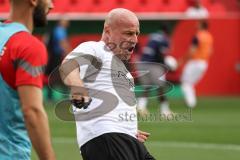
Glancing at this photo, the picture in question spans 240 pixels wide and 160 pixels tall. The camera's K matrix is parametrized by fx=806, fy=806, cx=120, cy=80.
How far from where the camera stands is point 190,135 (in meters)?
16.3

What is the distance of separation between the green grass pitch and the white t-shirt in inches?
225

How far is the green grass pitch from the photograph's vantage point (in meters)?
13.3

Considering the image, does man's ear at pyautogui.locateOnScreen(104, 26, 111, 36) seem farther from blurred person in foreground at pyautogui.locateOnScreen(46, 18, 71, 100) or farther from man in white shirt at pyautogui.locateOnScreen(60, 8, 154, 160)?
blurred person in foreground at pyautogui.locateOnScreen(46, 18, 71, 100)

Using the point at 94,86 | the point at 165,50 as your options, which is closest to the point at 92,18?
the point at 165,50

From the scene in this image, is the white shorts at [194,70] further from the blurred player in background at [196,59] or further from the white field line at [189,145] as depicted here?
the white field line at [189,145]

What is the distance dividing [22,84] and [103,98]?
2.01 meters

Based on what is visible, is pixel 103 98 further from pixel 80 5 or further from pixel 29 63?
pixel 80 5

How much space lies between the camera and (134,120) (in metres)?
6.83

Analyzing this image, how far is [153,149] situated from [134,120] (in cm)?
725

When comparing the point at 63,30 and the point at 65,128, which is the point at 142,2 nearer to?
the point at 63,30

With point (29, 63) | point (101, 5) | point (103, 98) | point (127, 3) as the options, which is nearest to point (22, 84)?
point (29, 63)

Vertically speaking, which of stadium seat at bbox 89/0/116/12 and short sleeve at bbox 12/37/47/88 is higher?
short sleeve at bbox 12/37/47/88

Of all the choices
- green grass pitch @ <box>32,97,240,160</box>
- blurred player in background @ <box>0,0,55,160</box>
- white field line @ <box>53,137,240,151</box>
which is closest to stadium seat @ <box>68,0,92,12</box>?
green grass pitch @ <box>32,97,240,160</box>

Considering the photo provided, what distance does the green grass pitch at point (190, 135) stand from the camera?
1334 cm
